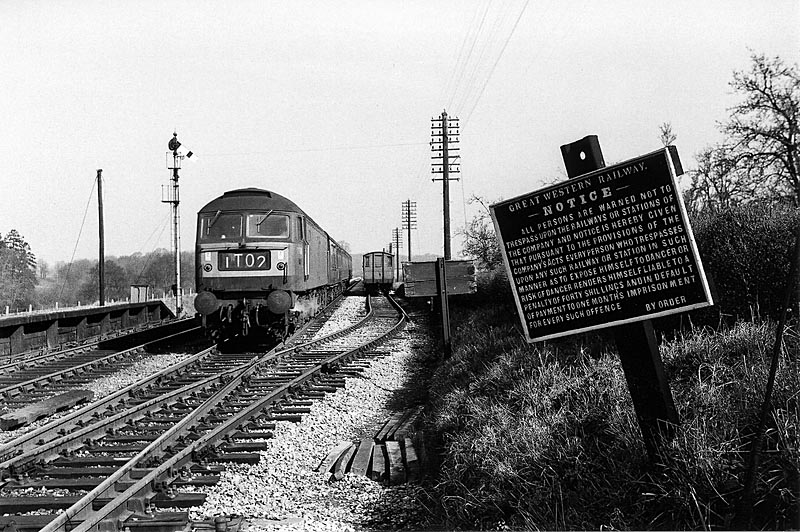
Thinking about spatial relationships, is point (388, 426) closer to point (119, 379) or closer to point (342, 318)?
point (119, 379)

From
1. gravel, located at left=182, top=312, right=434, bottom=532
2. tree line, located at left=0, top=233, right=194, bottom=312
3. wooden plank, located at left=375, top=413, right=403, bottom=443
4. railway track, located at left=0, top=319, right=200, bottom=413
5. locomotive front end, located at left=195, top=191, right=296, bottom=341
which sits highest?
tree line, located at left=0, top=233, right=194, bottom=312

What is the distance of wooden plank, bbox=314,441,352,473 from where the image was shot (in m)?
6.91

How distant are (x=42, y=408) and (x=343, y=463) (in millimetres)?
5182

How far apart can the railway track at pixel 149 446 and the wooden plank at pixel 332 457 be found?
2.30 ft

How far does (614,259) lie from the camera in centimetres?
423

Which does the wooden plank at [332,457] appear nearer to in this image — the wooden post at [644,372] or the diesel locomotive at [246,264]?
the wooden post at [644,372]

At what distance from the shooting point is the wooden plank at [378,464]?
6.61 metres

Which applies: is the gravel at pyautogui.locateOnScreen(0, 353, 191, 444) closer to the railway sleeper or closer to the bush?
the railway sleeper

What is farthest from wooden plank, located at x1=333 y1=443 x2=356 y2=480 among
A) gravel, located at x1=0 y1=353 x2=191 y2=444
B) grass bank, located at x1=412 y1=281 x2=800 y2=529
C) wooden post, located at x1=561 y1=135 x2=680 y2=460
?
gravel, located at x1=0 y1=353 x2=191 y2=444

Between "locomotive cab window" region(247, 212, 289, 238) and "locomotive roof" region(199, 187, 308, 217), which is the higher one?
"locomotive roof" region(199, 187, 308, 217)

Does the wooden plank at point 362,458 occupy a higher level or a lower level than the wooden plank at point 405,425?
lower

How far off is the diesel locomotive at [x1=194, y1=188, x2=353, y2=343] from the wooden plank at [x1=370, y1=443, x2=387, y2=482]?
27.8 feet

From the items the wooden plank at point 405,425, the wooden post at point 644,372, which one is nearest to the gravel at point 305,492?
the wooden plank at point 405,425

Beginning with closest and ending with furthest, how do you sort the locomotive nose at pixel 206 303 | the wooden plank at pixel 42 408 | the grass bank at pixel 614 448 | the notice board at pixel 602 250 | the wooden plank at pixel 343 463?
the grass bank at pixel 614 448 < the notice board at pixel 602 250 < the wooden plank at pixel 343 463 < the wooden plank at pixel 42 408 < the locomotive nose at pixel 206 303
